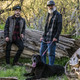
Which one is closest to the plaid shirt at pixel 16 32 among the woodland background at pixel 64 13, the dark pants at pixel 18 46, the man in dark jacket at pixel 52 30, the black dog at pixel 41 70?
the dark pants at pixel 18 46

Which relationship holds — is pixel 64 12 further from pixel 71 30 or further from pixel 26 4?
pixel 26 4

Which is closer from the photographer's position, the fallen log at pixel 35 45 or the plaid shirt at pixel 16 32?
the plaid shirt at pixel 16 32

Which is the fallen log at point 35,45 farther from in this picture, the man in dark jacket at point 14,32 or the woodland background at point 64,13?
the woodland background at point 64,13

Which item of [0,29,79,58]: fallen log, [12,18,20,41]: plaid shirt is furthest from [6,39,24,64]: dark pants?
[0,29,79,58]: fallen log

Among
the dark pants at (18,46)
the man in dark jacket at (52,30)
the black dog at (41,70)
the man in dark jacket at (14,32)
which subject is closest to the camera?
the black dog at (41,70)

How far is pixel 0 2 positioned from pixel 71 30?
175 inches

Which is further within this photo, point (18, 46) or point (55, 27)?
point (18, 46)

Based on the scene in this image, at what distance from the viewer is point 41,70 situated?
231 inches

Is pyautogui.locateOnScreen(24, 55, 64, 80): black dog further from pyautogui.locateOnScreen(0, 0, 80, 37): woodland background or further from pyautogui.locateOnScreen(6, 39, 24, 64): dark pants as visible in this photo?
pyautogui.locateOnScreen(0, 0, 80, 37): woodland background

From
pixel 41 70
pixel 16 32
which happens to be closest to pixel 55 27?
pixel 41 70

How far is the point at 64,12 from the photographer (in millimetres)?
9852

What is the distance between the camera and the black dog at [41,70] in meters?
5.76

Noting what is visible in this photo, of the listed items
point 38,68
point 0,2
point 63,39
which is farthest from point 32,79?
point 0,2

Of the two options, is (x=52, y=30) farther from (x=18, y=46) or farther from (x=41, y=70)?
(x=18, y=46)
